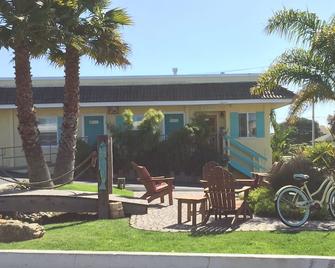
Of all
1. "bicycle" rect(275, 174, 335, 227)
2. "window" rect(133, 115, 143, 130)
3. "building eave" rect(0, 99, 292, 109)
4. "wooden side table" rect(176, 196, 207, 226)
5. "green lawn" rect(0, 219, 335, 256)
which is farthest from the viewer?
"building eave" rect(0, 99, 292, 109)

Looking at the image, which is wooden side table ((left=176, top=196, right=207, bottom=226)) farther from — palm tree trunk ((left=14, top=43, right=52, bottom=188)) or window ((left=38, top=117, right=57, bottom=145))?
window ((left=38, top=117, right=57, bottom=145))

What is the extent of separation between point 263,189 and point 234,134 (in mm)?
14425

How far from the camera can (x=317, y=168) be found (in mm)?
13359

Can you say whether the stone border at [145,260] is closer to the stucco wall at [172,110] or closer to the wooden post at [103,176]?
the wooden post at [103,176]

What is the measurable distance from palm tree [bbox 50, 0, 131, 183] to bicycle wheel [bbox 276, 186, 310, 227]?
804 centimetres

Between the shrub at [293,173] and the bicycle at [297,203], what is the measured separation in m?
1.75

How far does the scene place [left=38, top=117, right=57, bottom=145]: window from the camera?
27.7 meters

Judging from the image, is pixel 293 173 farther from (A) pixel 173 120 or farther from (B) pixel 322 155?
(A) pixel 173 120

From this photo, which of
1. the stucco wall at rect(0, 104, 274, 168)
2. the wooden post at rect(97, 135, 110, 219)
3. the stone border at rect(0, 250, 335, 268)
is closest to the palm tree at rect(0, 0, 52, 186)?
the wooden post at rect(97, 135, 110, 219)

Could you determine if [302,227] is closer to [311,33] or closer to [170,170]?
[311,33]

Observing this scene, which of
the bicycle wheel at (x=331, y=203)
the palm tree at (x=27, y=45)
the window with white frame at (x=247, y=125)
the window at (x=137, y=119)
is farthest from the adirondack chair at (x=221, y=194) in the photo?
the window with white frame at (x=247, y=125)

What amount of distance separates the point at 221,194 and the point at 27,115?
7.32m

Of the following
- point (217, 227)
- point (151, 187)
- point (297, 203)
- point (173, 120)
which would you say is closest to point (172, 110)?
point (173, 120)

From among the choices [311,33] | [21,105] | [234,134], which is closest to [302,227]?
[311,33]
